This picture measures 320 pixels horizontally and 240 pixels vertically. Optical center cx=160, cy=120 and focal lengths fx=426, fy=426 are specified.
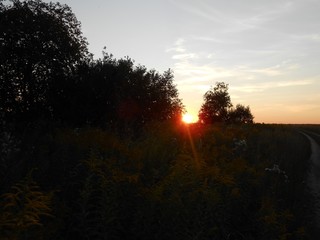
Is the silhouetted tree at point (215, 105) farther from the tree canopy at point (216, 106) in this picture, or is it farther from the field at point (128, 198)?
the field at point (128, 198)

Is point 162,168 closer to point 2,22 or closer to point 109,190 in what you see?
point 109,190

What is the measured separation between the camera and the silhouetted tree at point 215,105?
77.9 m

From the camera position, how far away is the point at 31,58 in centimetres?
1883

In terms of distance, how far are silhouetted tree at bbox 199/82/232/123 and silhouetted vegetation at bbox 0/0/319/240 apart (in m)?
53.7

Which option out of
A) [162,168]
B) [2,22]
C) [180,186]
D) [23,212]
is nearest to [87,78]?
[2,22]

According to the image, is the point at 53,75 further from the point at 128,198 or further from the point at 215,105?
the point at 215,105

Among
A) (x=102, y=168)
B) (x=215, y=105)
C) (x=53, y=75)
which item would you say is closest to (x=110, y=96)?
(x=53, y=75)

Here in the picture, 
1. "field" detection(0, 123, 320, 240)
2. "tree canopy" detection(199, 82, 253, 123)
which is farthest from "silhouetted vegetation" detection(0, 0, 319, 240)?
"tree canopy" detection(199, 82, 253, 123)

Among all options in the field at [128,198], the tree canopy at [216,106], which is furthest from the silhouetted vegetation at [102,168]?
the tree canopy at [216,106]

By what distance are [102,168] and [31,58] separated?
12.2 m

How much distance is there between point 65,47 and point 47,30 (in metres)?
1.11

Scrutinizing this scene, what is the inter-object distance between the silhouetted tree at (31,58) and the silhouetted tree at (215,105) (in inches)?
2319

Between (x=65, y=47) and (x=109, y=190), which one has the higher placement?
(x=65, y=47)

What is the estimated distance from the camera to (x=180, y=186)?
6832mm
